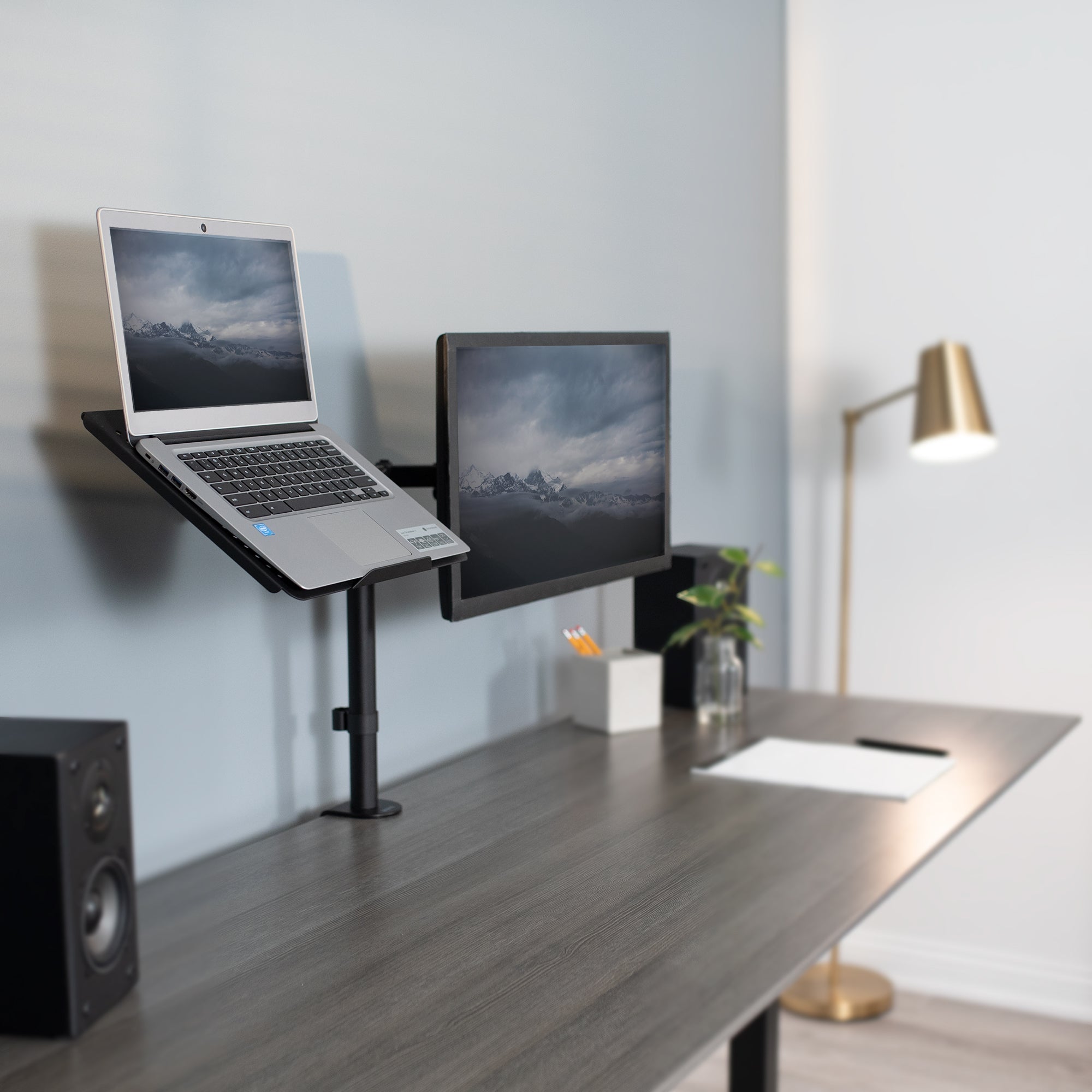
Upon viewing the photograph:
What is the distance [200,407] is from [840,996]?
2.15m

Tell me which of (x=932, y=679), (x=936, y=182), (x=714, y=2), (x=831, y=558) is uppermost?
(x=714, y=2)

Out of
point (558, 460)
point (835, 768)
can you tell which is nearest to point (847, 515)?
point (835, 768)

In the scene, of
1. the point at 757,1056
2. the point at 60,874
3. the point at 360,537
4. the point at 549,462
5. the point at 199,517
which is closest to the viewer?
the point at 60,874

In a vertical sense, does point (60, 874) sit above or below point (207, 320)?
below

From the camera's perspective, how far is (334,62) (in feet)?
4.96

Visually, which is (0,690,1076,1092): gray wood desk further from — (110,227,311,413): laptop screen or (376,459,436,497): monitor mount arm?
(110,227,311,413): laptop screen

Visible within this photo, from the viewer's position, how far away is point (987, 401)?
272 cm

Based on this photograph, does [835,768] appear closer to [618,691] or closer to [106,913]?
[618,691]

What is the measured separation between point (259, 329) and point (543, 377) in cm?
41

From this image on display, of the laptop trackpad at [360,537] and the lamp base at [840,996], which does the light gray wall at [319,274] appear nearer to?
the laptop trackpad at [360,537]

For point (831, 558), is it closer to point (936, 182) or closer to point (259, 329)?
point (936, 182)

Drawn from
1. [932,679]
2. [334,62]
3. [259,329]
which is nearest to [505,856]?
[259,329]

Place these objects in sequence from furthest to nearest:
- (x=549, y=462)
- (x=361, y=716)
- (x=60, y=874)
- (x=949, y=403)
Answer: (x=949, y=403) < (x=549, y=462) < (x=361, y=716) < (x=60, y=874)

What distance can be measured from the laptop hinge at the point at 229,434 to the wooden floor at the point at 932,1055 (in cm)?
172
